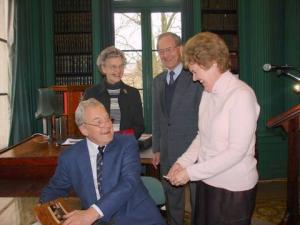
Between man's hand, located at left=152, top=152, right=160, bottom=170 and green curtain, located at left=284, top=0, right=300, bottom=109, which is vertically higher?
green curtain, located at left=284, top=0, right=300, bottom=109

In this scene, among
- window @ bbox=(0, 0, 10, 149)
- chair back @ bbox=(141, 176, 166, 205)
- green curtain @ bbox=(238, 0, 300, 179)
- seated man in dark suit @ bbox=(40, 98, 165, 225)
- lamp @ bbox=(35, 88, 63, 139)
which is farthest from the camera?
green curtain @ bbox=(238, 0, 300, 179)

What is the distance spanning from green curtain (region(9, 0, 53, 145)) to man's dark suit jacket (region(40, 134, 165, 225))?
282cm

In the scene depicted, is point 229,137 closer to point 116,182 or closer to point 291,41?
point 116,182

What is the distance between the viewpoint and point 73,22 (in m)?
5.66

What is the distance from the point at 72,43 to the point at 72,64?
0.31 m

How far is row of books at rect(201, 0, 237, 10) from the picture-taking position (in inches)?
226

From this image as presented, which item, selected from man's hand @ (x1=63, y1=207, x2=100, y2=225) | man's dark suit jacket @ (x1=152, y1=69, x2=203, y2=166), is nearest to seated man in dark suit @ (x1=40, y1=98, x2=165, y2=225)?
man's hand @ (x1=63, y1=207, x2=100, y2=225)

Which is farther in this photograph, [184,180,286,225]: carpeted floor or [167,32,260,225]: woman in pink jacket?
[184,180,286,225]: carpeted floor

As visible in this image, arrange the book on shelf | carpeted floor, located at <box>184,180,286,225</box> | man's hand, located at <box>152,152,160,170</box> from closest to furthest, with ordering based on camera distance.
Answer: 1. the book on shelf
2. man's hand, located at <box>152,152,160,170</box>
3. carpeted floor, located at <box>184,180,286,225</box>

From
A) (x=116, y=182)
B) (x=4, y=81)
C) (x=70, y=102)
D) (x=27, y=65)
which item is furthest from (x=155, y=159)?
(x=27, y=65)

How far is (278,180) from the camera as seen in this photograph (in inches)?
218

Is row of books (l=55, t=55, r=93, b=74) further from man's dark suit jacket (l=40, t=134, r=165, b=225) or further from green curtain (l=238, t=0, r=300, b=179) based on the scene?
man's dark suit jacket (l=40, t=134, r=165, b=225)

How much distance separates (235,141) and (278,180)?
4182 mm

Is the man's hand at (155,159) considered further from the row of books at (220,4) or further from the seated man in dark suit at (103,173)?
the row of books at (220,4)
